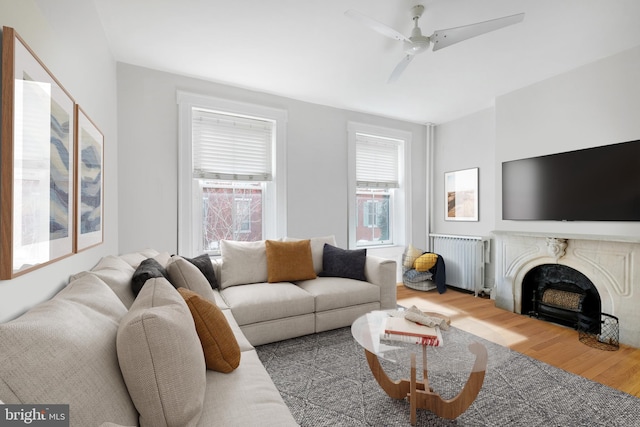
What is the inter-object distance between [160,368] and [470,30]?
8.49ft

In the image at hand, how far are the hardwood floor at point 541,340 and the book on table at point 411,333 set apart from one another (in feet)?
1.60

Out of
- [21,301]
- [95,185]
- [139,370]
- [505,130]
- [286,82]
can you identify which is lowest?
[139,370]

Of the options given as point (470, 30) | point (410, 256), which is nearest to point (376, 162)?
point (410, 256)

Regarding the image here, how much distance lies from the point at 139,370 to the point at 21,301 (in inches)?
23.6

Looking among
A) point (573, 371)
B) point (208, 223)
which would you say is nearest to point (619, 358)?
point (573, 371)

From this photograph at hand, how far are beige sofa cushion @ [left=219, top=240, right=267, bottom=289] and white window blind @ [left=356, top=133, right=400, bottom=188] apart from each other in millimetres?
2078

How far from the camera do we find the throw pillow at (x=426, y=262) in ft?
13.9

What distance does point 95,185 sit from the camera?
1928 millimetres

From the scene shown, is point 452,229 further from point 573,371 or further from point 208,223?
point 208,223

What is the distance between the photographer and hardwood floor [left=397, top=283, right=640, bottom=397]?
209 cm

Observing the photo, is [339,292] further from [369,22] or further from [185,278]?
[369,22]

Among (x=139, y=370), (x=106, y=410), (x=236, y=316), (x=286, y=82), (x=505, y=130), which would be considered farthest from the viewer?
(x=505, y=130)

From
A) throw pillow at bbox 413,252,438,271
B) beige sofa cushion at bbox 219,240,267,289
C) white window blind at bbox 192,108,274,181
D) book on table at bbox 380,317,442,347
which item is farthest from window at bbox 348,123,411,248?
book on table at bbox 380,317,442,347

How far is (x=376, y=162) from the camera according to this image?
4559mm
